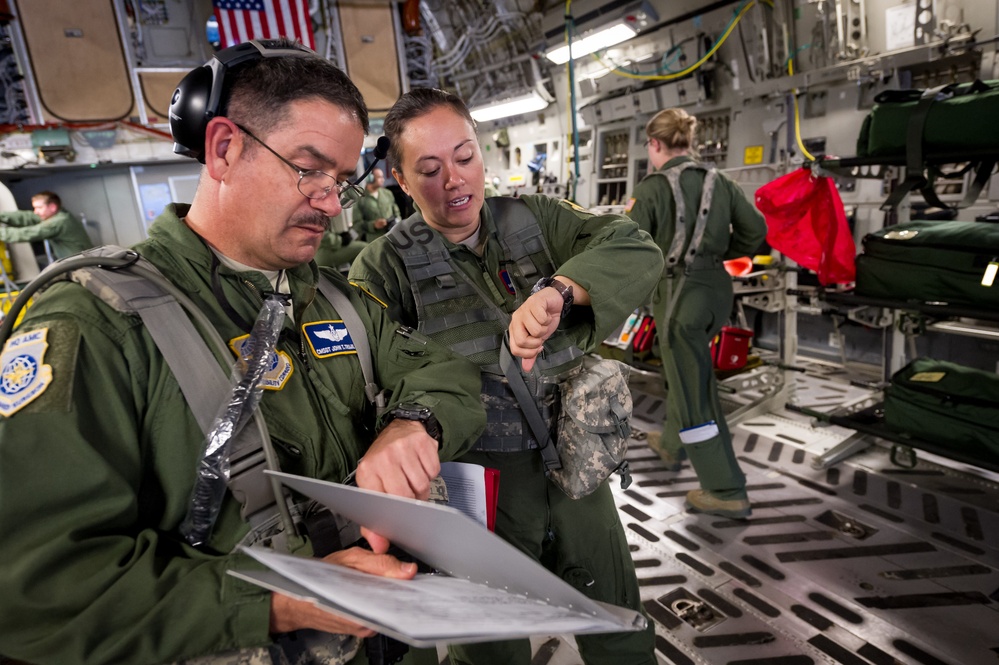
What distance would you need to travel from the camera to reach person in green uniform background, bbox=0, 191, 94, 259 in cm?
702

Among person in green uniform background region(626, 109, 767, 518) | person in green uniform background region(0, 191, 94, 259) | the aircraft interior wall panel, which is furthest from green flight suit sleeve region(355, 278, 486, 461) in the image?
person in green uniform background region(0, 191, 94, 259)

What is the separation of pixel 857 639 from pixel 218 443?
2.94 meters

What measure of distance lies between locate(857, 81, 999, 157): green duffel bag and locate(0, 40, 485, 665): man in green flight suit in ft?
9.73

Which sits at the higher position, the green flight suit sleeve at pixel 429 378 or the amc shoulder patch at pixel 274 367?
the amc shoulder patch at pixel 274 367

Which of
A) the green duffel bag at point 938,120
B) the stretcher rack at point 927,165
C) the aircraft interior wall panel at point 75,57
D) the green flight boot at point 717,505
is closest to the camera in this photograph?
the green duffel bag at point 938,120

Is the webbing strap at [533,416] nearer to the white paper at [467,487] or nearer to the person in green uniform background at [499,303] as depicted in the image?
the person in green uniform background at [499,303]

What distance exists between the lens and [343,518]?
110 centimetres

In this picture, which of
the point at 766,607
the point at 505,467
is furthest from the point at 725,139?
the point at 505,467

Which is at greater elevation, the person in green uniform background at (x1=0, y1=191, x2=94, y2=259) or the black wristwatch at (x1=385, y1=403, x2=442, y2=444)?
the person in green uniform background at (x1=0, y1=191, x2=94, y2=259)

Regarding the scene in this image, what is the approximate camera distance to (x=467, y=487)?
1213 millimetres

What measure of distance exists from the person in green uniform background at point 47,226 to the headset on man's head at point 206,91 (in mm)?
7552

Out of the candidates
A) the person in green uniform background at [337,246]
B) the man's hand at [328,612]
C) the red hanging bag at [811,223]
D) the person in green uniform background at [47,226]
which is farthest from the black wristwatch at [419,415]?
the person in green uniform background at [47,226]

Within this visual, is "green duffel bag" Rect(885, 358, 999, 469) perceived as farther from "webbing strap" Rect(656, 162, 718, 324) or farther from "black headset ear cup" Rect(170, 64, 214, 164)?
"black headset ear cup" Rect(170, 64, 214, 164)

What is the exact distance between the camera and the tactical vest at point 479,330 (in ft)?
5.93
